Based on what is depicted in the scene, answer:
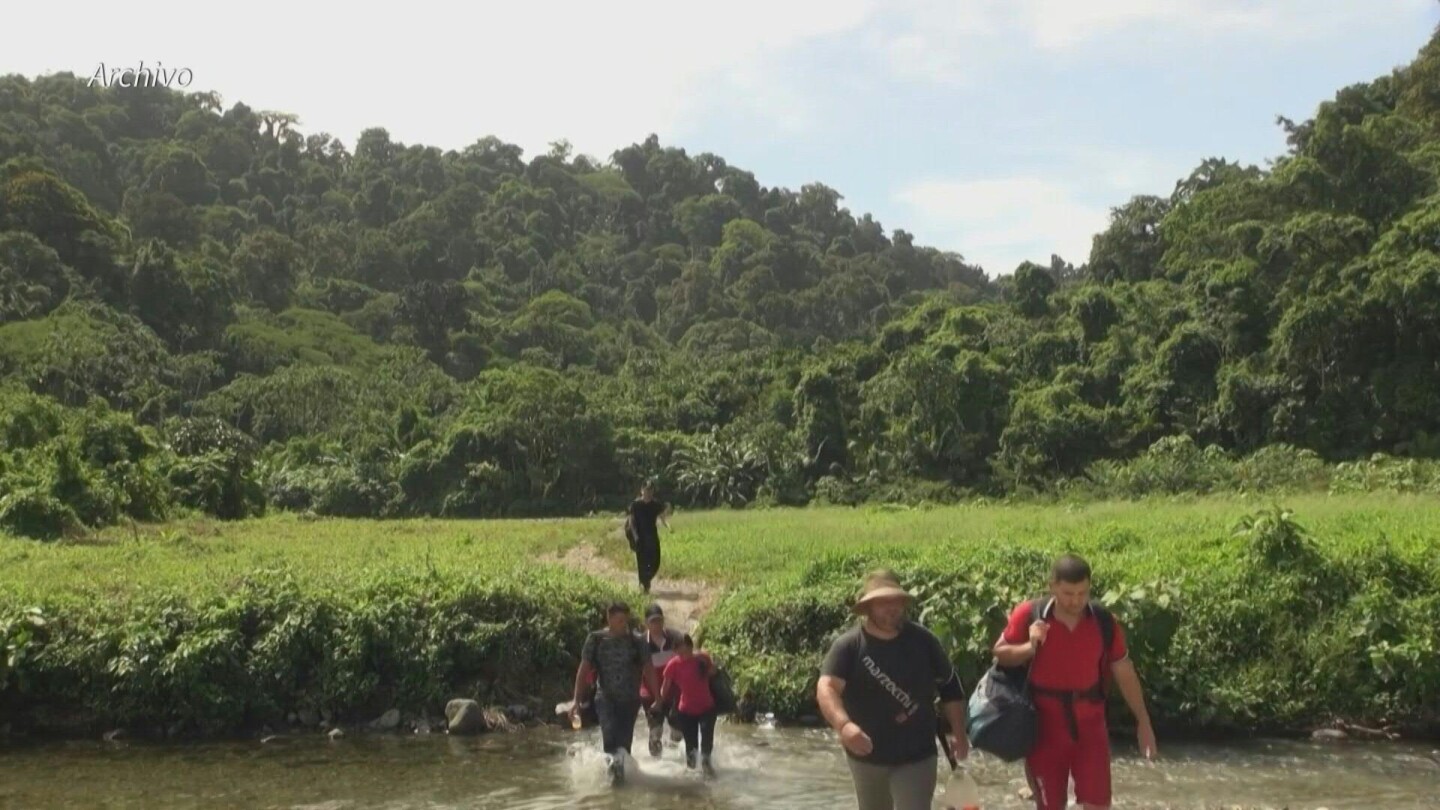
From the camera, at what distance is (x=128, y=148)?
11431 cm

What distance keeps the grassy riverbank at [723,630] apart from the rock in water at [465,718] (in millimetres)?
452

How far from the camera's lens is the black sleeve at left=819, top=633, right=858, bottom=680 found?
20.2 ft

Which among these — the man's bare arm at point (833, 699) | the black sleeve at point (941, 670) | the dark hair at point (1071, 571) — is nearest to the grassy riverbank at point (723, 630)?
the dark hair at point (1071, 571)

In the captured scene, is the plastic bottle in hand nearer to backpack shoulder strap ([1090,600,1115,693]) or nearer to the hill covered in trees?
backpack shoulder strap ([1090,600,1115,693])

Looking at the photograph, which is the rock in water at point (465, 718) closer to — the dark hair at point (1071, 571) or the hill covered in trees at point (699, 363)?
the dark hair at point (1071, 571)

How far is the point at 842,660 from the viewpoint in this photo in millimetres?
6172

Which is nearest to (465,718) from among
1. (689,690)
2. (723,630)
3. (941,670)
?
(723,630)

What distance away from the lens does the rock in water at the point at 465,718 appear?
13484 millimetres

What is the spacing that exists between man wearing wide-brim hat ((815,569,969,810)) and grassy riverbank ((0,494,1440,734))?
6.79 meters

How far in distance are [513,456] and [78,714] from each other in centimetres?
3610

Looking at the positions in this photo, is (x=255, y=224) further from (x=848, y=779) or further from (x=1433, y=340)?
(x=848, y=779)

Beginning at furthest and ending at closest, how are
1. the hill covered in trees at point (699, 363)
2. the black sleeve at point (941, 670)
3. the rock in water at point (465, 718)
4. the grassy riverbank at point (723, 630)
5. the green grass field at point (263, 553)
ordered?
the hill covered in trees at point (699, 363)
the green grass field at point (263, 553)
the rock in water at point (465, 718)
the grassy riverbank at point (723, 630)
the black sleeve at point (941, 670)

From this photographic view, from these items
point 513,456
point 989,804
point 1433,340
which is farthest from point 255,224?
point 989,804

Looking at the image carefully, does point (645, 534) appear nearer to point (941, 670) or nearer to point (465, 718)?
point (465, 718)
